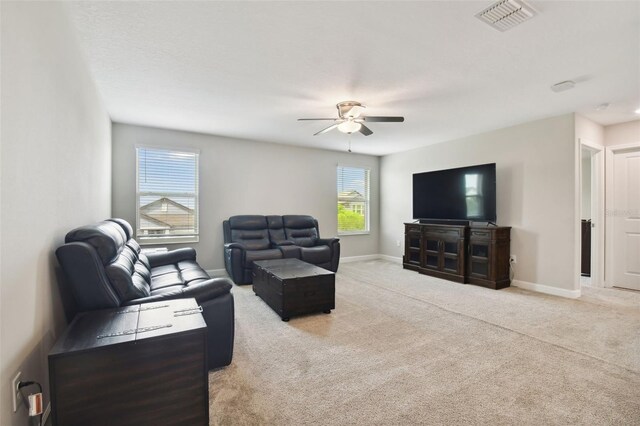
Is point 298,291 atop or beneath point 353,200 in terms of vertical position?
beneath

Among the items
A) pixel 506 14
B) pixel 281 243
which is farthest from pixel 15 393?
pixel 281 243

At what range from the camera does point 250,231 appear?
536cm

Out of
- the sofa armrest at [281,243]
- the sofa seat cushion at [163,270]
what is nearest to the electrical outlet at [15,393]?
the sofa seat cushion at [163,270]

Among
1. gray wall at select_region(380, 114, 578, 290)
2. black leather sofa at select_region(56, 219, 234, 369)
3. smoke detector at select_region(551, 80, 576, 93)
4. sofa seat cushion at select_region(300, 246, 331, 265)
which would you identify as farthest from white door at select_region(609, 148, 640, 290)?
black leather sofa at select_region(56, 219, 234, 369)

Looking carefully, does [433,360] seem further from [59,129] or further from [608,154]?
[608,154]

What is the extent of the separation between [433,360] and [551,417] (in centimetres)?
77

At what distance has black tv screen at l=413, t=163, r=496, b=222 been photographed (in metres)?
4.68

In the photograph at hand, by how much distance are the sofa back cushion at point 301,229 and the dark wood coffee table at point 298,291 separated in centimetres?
202

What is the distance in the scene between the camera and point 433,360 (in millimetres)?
2338

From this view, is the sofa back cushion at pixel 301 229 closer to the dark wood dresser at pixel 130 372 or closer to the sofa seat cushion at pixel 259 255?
the sofa seat cushion at pixel 259 255

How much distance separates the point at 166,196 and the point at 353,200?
3.93 m

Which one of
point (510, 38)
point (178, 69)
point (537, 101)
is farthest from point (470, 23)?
point (178, 69)

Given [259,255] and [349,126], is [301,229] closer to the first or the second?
[259,255]

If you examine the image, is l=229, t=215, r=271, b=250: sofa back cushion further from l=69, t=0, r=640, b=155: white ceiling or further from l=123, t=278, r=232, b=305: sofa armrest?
l=123, t=278, r=232, b=305: sofa armrest
